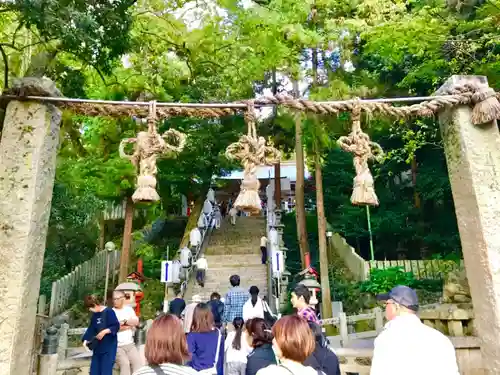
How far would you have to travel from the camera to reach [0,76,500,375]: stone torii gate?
3.60 m

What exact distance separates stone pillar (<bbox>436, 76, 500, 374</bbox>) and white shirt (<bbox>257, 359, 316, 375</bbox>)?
285 centimetres

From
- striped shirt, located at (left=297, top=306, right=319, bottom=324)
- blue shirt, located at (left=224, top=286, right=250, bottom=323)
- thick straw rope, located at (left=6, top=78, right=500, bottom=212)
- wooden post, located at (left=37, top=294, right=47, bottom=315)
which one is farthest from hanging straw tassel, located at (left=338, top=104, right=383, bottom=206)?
wooden post, located at (left=37, top=294, right=47, bottom=315)

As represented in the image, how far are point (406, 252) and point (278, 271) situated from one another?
7.59 m

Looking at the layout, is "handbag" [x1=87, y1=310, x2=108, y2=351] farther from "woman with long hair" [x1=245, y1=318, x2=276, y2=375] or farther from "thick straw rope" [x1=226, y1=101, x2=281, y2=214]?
"thick straw rope" [x1=226, y1=101, x2=281, y2=214]

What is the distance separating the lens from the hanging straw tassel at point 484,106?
14.0 feet

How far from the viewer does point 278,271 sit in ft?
38.1

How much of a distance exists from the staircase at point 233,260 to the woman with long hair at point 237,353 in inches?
302

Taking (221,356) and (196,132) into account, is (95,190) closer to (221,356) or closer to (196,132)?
(196,132)

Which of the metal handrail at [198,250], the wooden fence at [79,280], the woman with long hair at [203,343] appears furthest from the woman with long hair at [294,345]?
the wooden fence at [79,280]

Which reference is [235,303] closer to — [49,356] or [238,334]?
[238,334]

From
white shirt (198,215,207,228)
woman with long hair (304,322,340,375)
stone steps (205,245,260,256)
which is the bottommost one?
woman with long hair (304,322,340,375)

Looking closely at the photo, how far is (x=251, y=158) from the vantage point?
13.8ft

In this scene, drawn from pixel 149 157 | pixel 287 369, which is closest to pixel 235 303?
pixel 149 157

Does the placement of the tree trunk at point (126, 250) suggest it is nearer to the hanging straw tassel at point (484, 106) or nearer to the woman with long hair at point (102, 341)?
the woman with long hair at point (102, 341)
